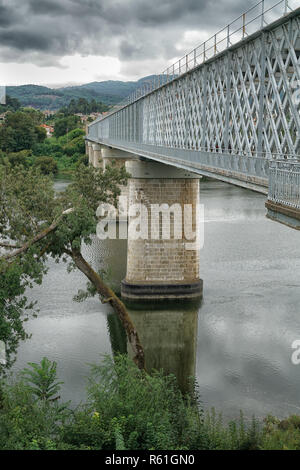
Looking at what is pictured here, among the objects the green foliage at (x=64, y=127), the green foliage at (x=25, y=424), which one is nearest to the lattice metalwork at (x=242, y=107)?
the green foliage at (x=25, y=424)

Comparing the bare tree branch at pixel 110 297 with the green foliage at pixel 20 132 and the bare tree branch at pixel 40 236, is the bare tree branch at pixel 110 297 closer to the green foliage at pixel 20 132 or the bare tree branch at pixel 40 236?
the bare tree branch at pixel 40 236

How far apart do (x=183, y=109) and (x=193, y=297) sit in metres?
7.82

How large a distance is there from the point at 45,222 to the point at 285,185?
7.27 m

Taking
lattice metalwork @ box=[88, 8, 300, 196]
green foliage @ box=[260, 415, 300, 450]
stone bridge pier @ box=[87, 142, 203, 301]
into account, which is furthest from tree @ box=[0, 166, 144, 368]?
stone bridge pier @ box=[87, 142, 203, 301]

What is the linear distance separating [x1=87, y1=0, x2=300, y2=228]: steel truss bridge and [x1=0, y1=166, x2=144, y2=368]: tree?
10.7 ft

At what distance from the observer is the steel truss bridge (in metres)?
11.3

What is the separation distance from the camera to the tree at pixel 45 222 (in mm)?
13602

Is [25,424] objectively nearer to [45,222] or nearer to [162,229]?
[45,222]

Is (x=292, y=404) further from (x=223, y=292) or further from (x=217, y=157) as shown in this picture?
(x=223, y=292)

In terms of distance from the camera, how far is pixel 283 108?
40.6 feet

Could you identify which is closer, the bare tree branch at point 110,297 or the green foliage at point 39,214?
the green foliage at point 39,214

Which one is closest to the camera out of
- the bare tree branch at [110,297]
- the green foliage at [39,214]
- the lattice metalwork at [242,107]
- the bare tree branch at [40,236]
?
the lattice metalwork at [242,107]

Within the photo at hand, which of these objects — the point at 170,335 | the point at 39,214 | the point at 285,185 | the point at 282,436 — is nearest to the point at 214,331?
the point at 170,335
